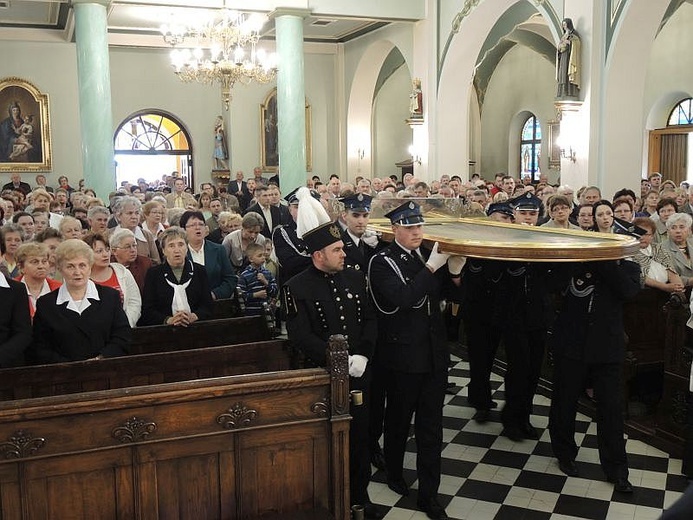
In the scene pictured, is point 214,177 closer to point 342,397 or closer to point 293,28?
point 293,28

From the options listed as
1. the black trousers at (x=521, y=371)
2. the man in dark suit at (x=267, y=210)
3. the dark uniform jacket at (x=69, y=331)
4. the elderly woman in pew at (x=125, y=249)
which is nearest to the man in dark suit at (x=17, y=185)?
the man in dark suit at (x=267, y=210)

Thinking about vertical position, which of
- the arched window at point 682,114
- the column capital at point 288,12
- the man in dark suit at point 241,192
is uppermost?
the column capital at point 288,12

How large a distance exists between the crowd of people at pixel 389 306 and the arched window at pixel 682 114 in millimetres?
12667

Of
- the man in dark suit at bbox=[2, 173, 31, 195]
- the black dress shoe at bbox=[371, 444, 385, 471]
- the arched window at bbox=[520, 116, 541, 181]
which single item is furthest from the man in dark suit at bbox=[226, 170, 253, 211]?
the black dress shoe at bbox=[371, 444, 385, 471]

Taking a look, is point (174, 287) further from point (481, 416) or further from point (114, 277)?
point (481, 416)

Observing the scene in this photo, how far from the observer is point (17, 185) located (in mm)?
16250

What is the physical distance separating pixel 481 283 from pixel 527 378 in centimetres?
75

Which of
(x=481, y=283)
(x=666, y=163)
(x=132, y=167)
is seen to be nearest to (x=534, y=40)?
(x=666, y=163)

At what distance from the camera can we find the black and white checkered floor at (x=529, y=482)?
167 inches

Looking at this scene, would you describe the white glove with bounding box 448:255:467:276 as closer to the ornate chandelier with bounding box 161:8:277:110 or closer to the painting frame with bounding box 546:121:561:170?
the ornate chandelier with bounding box 161:8:277:110

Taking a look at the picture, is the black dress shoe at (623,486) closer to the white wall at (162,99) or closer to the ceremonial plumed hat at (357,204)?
the ceremonial plumed hat at (357,204)

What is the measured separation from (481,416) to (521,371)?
0.71 metres

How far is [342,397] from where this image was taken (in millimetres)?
3285

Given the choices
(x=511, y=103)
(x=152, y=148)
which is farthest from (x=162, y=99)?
(x=511, y=103)
